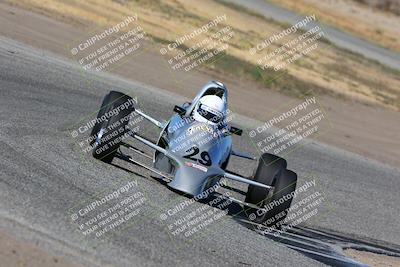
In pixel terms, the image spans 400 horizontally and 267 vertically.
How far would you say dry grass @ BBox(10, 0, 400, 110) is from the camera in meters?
31.0

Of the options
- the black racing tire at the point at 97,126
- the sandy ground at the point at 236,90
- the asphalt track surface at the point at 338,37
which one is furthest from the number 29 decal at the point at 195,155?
the asphalt track surface at the point at 338,37

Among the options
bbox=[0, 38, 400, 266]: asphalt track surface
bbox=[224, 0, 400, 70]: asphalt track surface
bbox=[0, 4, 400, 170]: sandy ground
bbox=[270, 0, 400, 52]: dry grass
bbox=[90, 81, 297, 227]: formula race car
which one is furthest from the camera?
bbox=[270, 0, 400, 52]: dry grass

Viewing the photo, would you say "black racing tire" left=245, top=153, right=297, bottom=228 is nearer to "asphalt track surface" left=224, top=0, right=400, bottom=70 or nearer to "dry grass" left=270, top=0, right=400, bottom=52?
"asphalt track surface" left=224, top=0, right=400, bottom=70

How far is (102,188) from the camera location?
10922mm

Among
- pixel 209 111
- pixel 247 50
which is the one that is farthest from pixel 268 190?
pixel 247 50

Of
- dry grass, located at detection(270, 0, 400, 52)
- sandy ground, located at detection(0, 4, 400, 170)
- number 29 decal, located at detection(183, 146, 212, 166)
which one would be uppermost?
number 29 decal, located at detection(183, 146, 212, 166)

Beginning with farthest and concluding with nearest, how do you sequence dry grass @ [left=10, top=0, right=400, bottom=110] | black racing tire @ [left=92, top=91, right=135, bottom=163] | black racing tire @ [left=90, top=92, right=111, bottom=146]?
dry grass @ [left=10, top=0, right=400, bottom=110]
black racing tire @ [left=90, top=92, right=111, bottom=146]
black racing tire @ [left=92, top=91, right=135, bottom=163]

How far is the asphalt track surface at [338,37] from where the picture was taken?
4891 centimetres

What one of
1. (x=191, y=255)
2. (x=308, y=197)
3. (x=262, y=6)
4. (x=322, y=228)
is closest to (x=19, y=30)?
(x=308, y=197)

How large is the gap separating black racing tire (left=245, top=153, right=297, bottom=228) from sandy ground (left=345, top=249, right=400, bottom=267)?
153 centimetres

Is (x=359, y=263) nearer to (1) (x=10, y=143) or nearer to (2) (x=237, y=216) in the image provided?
(2) (x=237, y=216)

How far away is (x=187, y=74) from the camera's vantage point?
27.9m

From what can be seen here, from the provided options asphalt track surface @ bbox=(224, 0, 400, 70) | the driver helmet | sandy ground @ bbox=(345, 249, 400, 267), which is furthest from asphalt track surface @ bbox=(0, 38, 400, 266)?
asphalt track surface @ bbox=(224, 0, 400, 70)

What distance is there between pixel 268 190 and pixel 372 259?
2061 mm
